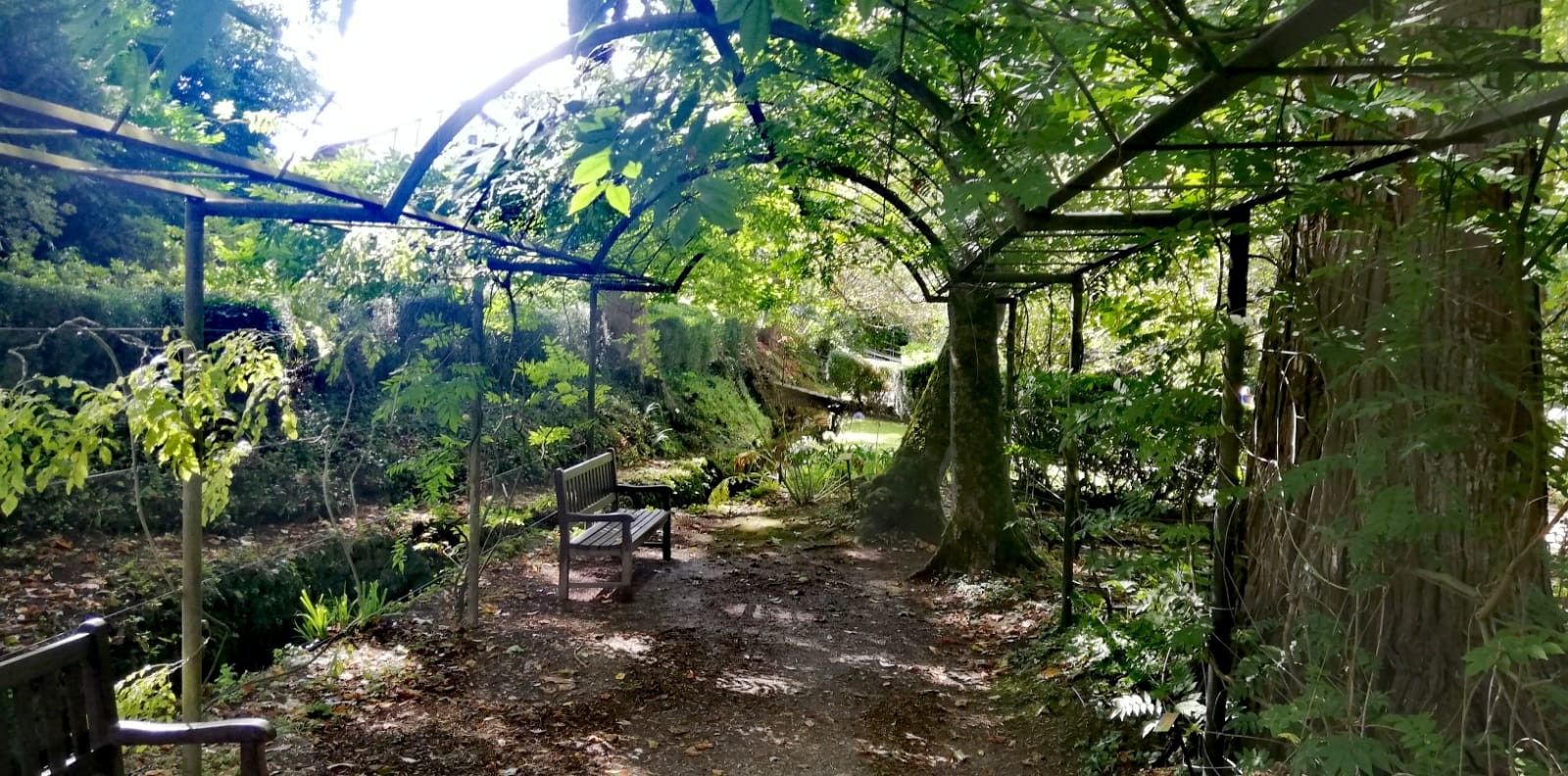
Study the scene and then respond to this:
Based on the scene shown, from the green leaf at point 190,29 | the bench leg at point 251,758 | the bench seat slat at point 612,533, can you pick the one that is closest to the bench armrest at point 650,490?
the bench seat slat at point 612,533

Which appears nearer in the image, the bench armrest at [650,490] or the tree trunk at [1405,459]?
the tree trunk at [1405,459]

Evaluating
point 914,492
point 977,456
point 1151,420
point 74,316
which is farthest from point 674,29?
point 74,316

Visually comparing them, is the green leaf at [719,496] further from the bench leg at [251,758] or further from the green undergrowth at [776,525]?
the bench leg at [251,758]

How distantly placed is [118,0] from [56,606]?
231 inches

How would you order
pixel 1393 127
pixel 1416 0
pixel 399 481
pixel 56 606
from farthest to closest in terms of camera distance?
1. pixel 399 481
2. pixel 56 606
3. pixel 1393 127
4. pixel 1416 0

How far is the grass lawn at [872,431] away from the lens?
14804 mm

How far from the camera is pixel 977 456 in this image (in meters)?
6.30

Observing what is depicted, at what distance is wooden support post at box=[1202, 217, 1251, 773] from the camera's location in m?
2.62

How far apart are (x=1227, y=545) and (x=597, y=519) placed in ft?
13.0

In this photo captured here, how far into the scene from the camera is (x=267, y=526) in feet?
24.1

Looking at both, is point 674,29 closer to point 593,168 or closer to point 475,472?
point 593,168

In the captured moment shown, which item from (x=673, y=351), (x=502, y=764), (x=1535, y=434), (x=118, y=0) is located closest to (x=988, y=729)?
(x=502, y=764)

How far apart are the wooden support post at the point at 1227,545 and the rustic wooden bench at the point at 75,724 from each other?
2.99 metres

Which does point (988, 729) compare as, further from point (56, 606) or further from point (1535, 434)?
point (56, 606)
